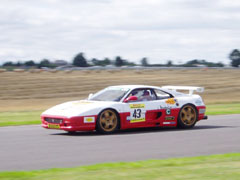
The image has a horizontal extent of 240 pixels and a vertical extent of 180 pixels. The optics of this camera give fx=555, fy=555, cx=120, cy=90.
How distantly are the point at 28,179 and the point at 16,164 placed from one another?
1.63 m

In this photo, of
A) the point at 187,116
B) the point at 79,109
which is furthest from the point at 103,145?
the point at 187,116

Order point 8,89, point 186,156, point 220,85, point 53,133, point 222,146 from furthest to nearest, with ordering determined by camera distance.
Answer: point 220,85
point 8,89
point 53,133
point 222,146
point 186,156

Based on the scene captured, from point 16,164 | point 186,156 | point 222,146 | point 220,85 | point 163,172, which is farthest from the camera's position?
point 220,85

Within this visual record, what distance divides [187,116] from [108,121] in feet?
8.07

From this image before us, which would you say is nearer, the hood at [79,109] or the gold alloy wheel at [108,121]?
the hood at [79,109]

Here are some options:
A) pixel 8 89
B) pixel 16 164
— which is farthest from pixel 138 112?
pixel 8 89

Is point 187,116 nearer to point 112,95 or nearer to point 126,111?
point 126,111

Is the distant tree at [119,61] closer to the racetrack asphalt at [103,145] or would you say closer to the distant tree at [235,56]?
the distant tree at [235,56]

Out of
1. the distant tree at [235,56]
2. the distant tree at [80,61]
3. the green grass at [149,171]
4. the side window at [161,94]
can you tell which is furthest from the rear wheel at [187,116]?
the distant tree at [235,56]

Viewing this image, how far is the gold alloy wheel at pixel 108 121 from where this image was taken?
1253 centimetres

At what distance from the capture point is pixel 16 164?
27.2 ft

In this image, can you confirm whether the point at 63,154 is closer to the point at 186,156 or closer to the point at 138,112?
the point at 186,156

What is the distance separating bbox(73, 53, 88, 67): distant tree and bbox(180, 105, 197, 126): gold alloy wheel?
321 ft

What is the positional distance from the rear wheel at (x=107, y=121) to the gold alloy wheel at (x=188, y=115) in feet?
6.74
